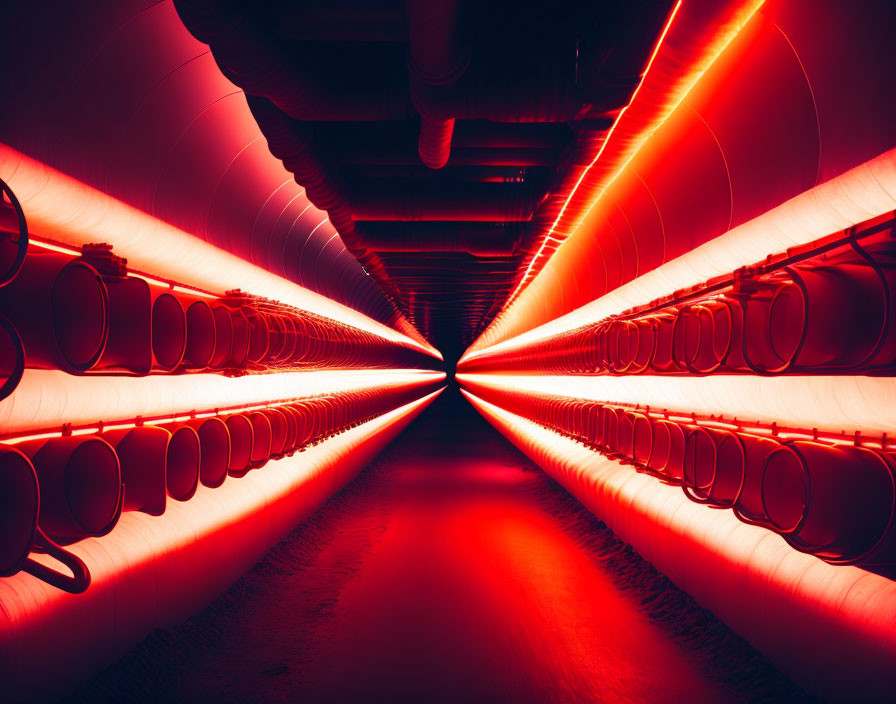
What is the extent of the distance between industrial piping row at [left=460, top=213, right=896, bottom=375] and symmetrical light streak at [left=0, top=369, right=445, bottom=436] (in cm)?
337

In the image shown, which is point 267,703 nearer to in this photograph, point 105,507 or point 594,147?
point 105,507

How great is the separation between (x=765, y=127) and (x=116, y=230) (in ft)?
12.4

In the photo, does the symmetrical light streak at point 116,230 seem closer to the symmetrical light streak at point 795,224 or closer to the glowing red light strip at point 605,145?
the glowing red light strip at point 605,145

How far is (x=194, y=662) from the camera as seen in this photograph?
4.53 m

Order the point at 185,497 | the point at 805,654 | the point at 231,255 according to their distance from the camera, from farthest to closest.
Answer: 1. the point at 231,255
2. the point at 185,497
3. the point at 805,654

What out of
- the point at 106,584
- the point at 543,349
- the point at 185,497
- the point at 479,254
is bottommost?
the point at 106,584

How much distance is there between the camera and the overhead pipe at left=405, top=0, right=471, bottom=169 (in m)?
3.11

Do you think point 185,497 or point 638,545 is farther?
point 638,545

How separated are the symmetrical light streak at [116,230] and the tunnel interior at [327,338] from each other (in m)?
0.02

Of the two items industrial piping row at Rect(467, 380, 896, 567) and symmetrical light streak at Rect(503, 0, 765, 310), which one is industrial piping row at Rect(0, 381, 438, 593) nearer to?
industrial piping row at Rect(467, 380, 896, 567)

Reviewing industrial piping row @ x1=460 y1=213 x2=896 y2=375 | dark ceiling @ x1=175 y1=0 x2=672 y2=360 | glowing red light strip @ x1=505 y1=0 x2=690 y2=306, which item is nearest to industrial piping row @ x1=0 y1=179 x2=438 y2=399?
dark ceiling @ x1=175 y1=0 x2=672 y2=360

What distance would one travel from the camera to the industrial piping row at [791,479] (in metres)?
2.78

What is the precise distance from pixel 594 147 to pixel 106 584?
163 inches

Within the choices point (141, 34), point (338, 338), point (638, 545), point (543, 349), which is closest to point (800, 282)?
point (141, 34)
